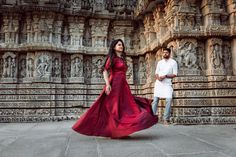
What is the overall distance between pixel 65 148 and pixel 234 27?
6240 mm

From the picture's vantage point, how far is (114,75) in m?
5.02

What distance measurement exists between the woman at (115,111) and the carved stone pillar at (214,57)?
11.3 feet

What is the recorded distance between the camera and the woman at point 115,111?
445 centimetres

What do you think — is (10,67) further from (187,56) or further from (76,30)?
(187,56)

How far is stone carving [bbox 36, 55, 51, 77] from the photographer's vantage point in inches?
375

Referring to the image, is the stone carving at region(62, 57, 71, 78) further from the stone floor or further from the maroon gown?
the stone floor

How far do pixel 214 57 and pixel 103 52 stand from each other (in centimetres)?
452

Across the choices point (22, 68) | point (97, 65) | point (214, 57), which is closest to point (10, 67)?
point (22, 68)

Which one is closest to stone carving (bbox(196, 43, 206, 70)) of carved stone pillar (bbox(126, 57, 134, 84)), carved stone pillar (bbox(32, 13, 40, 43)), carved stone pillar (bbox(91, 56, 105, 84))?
carved stone pillar (bbox(126, 57, 134, 84))

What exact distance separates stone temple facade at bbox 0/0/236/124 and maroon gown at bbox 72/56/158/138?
2.63 metres

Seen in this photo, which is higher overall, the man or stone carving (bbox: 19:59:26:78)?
stone carving (bbox: 19:59:26:78)

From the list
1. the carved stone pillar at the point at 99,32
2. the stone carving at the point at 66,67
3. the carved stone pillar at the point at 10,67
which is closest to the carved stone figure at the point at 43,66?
the stone carving at the point at 66,67

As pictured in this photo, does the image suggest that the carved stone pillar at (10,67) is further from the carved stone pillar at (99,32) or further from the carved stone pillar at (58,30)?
the carved stone pillar at (99,32)

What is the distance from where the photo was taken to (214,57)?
7.54 meters
